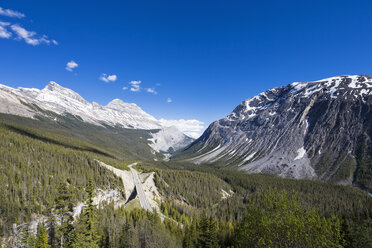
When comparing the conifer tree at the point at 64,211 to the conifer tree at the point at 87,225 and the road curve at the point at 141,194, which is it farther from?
the road curve at the point at 141,194

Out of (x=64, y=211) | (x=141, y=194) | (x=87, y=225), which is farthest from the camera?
(x=141, y=194)

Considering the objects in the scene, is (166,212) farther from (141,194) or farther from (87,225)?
(87,225)

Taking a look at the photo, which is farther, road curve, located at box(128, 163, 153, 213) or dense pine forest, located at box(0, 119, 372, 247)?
road curve, located at box(128, 163, 153, 213)

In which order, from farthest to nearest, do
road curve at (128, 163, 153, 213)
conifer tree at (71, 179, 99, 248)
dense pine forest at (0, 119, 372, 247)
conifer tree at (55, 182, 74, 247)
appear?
road curve at (128, 163, 153, 213)
conifer tree at (71, 179, 99, 248)
conifer tree at (55, 182, 74, 247)
dense pine forest at (0, 119, 372, 247)

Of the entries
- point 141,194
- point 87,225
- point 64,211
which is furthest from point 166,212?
point 64,211

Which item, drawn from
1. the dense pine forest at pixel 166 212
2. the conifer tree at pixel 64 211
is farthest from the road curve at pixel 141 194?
the conifer tree at pixel 64 211

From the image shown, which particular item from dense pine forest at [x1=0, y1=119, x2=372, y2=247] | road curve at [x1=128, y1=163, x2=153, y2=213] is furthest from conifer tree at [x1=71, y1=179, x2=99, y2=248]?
road curve at [x1=128, y1=163, x2=153, y2=213]

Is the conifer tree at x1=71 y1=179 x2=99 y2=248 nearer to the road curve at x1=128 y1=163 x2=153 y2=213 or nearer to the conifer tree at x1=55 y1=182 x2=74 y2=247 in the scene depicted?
the conifer tree at x1=55 y1=182 x2=74 y2=247

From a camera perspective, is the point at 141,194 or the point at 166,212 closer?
the point at 166,212

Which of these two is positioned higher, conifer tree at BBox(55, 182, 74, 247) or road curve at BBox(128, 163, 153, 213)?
conifer tree at BBox(55, 182, 74, 247)

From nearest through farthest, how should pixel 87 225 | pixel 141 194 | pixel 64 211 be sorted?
pixel 64 211 → pixel 87 225 → pixel 141 194
